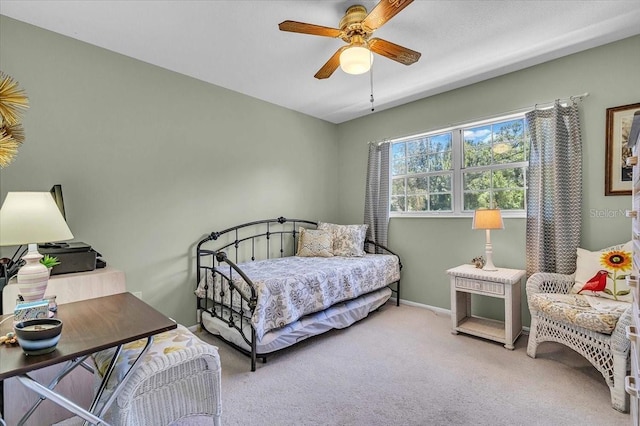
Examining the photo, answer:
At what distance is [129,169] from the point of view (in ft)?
8.59

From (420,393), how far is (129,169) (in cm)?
287

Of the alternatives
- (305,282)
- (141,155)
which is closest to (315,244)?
(305,282)

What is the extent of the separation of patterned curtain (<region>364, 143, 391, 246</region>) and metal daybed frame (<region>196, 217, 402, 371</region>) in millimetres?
181

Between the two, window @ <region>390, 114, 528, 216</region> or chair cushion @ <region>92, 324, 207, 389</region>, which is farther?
window @ <region>390, 114, 528, 216</region>

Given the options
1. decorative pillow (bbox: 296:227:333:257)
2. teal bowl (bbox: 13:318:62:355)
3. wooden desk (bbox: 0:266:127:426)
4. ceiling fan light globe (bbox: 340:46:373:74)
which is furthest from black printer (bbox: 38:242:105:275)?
decorative pillow (bbox: 296:227:333:257)

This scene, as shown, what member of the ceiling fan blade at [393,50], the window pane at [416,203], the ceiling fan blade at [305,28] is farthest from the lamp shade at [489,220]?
the ceiling fan blade at [305,28]

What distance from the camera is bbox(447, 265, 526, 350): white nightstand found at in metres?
2.56

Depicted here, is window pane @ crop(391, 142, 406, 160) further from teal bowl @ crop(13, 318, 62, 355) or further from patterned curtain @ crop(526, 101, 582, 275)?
teal bowl @ crop(13, 318, 62, 355)

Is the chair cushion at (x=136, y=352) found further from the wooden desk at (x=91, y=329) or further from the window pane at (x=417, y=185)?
the window pane at (x=417, y=185)

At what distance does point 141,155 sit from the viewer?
8.82 ft

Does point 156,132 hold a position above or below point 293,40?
below

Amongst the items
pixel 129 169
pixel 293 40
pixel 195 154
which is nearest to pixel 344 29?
pixel 293 40

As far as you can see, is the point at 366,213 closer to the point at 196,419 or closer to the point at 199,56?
the point at 199,56

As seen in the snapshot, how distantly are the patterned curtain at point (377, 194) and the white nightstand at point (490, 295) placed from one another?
48.4 inches
